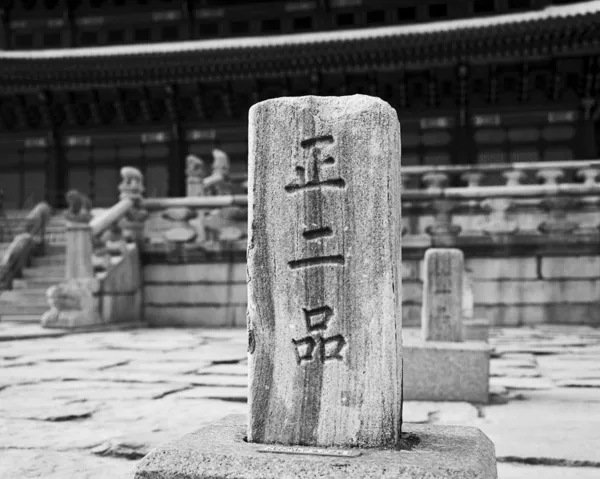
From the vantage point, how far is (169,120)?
58.7 ft

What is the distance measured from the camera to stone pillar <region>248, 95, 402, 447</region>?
2.29 meters

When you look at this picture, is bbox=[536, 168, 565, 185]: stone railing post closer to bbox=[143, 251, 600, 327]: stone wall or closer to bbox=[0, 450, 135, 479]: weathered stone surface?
bbox=[143, 251, 600, 327]: stone wall

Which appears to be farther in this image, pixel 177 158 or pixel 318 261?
pixel 177 158

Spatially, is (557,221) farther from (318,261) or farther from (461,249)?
(318,261)

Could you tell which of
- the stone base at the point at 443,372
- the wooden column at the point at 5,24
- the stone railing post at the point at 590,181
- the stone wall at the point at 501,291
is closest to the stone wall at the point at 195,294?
the stone wall at the point at 501,291

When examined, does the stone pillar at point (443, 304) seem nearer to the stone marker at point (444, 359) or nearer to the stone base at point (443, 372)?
the stone marker at point (444, 359)

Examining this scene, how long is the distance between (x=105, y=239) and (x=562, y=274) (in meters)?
6.90

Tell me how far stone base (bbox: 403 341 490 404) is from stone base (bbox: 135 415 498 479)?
2.29m

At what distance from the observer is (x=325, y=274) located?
235 cm

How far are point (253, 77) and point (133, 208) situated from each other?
5725mm

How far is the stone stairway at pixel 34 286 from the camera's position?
1179 centimetres

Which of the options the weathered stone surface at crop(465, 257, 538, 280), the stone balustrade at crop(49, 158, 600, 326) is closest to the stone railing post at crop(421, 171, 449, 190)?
the stone balustrade at crop(49, 158, 600, 326)

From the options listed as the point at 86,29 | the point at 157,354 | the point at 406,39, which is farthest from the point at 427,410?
the point at 86,29

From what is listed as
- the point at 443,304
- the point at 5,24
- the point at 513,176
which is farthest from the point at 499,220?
the point at 5,24
